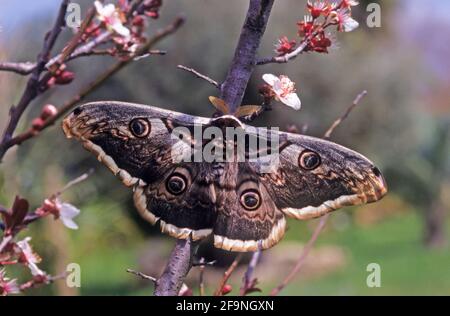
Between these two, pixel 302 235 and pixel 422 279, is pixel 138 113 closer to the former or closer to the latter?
pixel 422 279

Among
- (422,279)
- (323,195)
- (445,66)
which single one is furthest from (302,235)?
(445,66)

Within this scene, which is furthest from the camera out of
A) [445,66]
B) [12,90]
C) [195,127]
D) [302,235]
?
[445,66]

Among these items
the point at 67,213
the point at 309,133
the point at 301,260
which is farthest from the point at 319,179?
the point at 309,133

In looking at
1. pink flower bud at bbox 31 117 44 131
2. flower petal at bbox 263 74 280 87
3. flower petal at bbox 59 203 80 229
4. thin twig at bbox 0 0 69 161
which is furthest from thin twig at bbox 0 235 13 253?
flower petal at bbox 263 74 280 87

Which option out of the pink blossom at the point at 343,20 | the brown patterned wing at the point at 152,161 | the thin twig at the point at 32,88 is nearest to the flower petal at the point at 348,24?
the pink blossom at the point at 343,20

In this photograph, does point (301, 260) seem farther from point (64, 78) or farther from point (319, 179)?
point (64, 78)

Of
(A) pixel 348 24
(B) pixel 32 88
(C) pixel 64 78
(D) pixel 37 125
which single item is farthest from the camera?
(A) pixel 348 24

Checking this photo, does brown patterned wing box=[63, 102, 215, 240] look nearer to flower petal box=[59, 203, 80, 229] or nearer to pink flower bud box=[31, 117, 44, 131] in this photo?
flower petal box=[59, 203, 80, 229]
